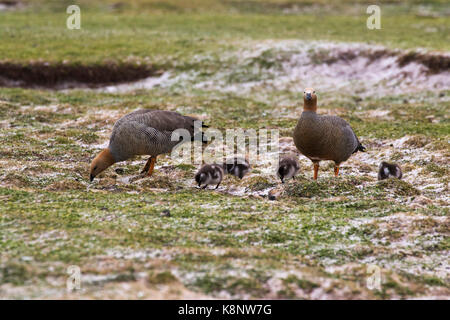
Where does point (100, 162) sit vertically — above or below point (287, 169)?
above

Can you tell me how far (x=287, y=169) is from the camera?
46.0 ft

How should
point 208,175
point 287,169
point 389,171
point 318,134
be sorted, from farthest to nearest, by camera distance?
point 287,169, point 389,171, point 208,175, point 318,134

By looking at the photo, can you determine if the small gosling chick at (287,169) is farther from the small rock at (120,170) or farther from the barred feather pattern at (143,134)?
the small rock at (120,170)

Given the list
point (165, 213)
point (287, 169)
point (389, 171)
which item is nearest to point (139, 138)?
point (165, 213)

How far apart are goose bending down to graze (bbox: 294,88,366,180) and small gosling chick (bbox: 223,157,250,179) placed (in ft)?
5.71

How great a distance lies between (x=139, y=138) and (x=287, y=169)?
12.3 ft

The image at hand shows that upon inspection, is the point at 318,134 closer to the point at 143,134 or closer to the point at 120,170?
the point at 143,134

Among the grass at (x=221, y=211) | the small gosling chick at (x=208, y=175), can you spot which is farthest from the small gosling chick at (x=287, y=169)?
the small gosling chick at (x=208, y=175)

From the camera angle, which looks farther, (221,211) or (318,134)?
(318,134)

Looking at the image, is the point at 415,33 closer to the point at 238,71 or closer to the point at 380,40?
the point at 380,40

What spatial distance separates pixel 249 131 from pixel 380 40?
54.5 feet

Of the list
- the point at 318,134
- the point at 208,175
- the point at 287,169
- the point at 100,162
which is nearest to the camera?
the point at 318,134

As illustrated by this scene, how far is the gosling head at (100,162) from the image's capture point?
13602 mm
